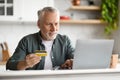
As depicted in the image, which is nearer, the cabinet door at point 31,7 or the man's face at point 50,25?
the man's face at point 50,25

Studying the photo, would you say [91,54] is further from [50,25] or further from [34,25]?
[34,25]

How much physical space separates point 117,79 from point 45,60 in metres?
0.64

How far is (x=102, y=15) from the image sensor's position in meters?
4.06

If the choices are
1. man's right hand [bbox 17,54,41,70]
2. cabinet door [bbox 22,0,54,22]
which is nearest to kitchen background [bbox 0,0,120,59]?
cabinet door [bbox 22,0,54,22]

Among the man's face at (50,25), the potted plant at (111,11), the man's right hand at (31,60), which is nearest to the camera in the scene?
the man's right hand at (31,60)

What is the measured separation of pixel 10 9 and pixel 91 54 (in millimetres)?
2106

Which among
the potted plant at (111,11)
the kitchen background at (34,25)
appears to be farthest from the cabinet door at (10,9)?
the potted plant at (111,11)

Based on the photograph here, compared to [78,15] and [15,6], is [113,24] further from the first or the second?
[15,6]

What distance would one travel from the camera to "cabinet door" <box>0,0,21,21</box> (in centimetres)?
352

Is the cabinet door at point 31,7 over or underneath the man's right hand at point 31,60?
over

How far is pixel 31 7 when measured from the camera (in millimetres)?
3619

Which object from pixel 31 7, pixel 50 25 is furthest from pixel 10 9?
pixel 50 25

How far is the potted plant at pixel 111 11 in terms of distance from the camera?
405 centimetres

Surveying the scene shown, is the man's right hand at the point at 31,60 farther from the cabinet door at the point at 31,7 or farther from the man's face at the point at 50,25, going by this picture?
the cabinet door at the point at 31,7
